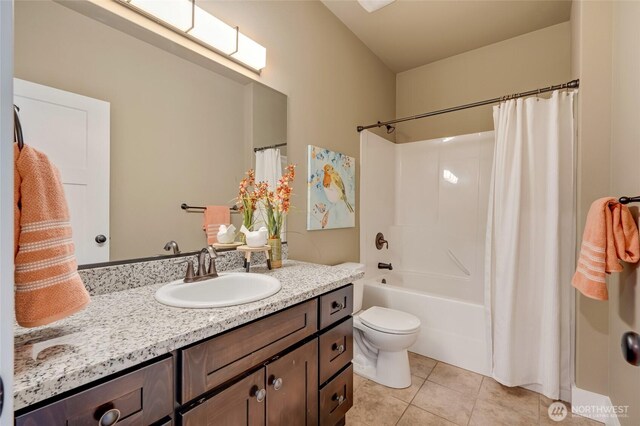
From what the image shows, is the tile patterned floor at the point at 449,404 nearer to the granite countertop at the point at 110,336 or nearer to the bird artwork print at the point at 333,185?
the granite countertop at the point at 110,336

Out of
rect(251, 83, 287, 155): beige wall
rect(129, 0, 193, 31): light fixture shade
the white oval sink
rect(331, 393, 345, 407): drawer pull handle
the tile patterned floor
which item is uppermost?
rect(129, 0, 193, 31): light fixture shade

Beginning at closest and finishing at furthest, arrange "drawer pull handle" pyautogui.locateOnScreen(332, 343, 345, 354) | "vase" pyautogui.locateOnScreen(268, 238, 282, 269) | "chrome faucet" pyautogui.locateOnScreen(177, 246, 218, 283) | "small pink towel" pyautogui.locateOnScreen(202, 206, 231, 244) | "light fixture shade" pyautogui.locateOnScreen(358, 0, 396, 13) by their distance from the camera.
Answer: "chrome faucet" pyautogui.locateOnScreen(177, 246, 218, 283) → "drawer pull handle" pyautogui.locateOnScreen(332, 343, 345, 354) → "small pink towel" pyautogui.locateOnScreen(202, 206, 231, 244) → "vase" pyautogui.locateOnScreen(268, 238, 282, 269) → "light fixture shade" pyautogui.locateOnScreen(358, 0, 396, 13)

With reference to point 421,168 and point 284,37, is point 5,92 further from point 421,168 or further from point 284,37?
point 421,168

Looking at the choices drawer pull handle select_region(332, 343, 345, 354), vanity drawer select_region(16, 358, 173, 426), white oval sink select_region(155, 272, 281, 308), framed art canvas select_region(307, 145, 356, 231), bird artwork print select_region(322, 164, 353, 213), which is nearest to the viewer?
vanity drawer select_region(16, 358, 173, 426)

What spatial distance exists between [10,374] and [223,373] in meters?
0.51

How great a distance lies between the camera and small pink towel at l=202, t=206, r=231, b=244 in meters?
1.39

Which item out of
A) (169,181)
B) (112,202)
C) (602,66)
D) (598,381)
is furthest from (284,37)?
(598,381)

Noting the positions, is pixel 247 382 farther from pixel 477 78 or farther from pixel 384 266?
pixel 477 78

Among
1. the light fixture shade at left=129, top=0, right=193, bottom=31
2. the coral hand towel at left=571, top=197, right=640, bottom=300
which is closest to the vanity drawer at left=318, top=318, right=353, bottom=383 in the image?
the coral hand towel at left=571, top=197, right=640, bottom=300

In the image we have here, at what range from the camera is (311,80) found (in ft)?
6.75

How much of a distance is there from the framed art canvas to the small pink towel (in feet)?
2.23

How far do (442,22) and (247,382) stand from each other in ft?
9.64

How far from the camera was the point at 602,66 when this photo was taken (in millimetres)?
1604

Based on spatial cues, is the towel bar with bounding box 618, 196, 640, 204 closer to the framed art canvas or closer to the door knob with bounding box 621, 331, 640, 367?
the door knob with bounding box 621, 331, 640, 367
